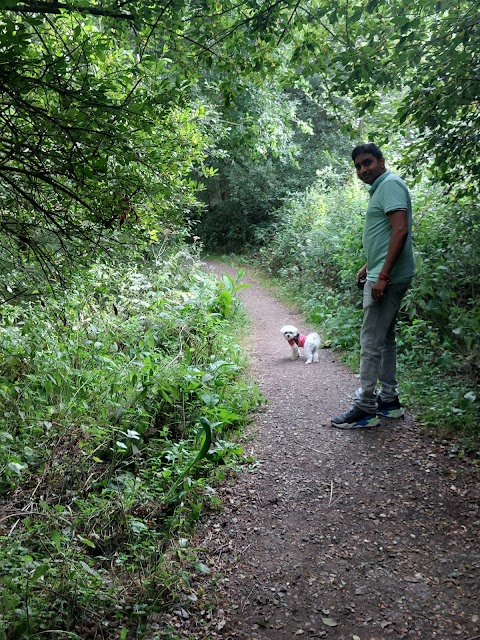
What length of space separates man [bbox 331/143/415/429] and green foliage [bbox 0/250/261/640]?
1213mm

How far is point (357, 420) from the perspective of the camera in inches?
161

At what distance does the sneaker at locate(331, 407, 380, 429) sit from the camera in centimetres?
405

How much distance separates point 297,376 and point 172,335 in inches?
63.9

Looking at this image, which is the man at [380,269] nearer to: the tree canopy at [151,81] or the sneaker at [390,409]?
the sneaker at [390,409]

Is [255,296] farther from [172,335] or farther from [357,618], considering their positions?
[357,618]

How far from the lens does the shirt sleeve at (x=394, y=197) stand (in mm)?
3578

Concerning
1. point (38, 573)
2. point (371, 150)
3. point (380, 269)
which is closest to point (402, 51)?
point (371, 150)

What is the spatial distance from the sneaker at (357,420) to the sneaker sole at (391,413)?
0.16 metres

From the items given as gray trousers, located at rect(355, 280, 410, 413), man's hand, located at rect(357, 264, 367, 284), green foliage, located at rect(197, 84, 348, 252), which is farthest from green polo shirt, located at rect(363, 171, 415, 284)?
green foliage, located at rect(197, 84, 348, 252)

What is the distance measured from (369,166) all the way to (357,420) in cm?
212

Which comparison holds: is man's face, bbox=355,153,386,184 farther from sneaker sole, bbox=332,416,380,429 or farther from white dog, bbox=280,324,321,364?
white dog, bbox=280,324,321,364

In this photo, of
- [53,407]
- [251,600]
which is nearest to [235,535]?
[251,600]

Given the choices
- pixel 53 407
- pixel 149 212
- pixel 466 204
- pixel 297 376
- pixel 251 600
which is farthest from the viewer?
pixel 297 376

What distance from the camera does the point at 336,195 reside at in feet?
37.1
